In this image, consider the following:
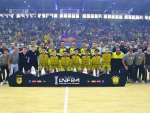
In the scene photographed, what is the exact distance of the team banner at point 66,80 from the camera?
8250 millimetres

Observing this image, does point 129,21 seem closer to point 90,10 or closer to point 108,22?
point 108,22

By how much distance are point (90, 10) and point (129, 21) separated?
6199 millimetres

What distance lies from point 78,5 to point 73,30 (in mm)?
3442

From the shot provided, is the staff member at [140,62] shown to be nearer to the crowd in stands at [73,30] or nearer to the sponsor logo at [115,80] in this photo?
the sponsor logo at [115,80]

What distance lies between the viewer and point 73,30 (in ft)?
99.5

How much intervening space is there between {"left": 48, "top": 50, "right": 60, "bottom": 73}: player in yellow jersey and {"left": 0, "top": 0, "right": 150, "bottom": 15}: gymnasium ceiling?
1960 centimetres

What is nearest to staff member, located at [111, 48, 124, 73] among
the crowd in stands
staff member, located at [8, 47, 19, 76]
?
staff member, located at [8, 47, 19, 76]

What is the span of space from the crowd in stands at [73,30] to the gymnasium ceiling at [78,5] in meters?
1.59

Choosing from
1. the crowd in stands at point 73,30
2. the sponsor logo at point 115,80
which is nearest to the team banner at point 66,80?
the sponsor logo at point 115,80
